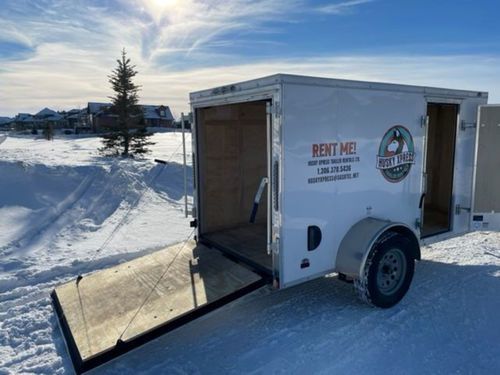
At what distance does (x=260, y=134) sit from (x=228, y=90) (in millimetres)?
1985

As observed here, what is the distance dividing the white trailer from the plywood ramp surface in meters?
0.02

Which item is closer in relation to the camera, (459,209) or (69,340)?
(69,340)

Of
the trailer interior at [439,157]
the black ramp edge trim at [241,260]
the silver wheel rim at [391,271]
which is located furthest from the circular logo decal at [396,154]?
the trailer interior at [439,157]

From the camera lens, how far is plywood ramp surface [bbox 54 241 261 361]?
333 cm

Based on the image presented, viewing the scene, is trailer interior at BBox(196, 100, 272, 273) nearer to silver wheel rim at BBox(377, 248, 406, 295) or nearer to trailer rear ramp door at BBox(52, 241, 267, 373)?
trailer rear ramp door at BBox(52, 241, 267, 373)

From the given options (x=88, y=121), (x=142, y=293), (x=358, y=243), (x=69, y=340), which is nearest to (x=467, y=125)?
(x=358, y=243)

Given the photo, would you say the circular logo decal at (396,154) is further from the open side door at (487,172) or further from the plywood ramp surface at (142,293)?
the plywood ramp surface at (142,293)

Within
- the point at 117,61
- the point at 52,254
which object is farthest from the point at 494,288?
the point at 117,61

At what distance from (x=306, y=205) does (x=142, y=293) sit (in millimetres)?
1926

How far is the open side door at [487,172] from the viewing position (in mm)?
5234

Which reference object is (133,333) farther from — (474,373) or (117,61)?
(117,61)

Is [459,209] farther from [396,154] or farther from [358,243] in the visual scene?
[358,243]

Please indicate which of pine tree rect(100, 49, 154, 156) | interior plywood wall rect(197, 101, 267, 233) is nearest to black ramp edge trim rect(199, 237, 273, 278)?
interior plywood wall rect(197, 101, 267, 233)

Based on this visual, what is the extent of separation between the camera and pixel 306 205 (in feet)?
12.7
